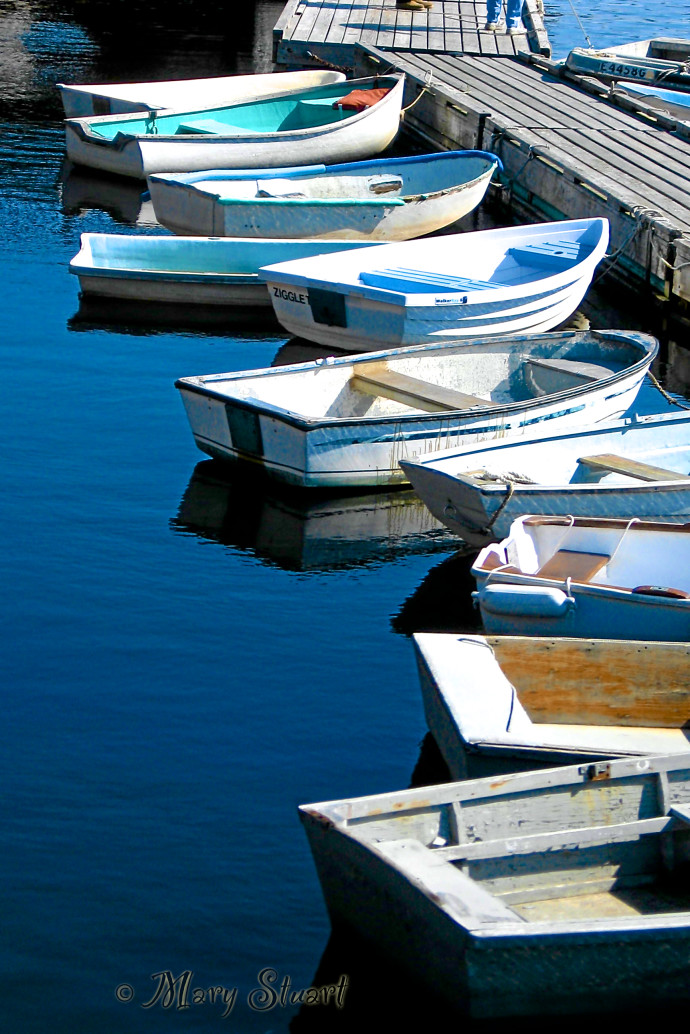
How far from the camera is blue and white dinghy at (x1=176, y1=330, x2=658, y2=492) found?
9156 mm

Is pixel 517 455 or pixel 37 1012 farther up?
pixel 517 455

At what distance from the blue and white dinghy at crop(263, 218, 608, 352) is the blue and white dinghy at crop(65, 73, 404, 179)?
229 inches

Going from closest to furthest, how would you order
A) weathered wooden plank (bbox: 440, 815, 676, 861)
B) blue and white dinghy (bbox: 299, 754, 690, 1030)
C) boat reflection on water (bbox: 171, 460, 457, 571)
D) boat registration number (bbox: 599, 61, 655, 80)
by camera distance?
blue and white dinghy (bbox: 299, 754, 690, 1030)
weathered wooden plank (bbox: 440, 815, 676, 861)
boat reflection on water (bbox: 171, 460, 457, 571)
boat registration number (bbox: 599, 61, 655, 80)

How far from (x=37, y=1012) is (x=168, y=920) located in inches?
27.0

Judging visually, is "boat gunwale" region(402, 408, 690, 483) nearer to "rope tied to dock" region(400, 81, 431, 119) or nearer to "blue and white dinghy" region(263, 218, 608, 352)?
"blue and white dinghy" region(263, 218, 608, 352)

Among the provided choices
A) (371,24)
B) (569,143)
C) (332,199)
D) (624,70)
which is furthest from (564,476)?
(371,24)

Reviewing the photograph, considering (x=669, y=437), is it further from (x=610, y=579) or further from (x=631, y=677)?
(x=631, y=677)

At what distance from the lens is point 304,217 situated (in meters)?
14.3

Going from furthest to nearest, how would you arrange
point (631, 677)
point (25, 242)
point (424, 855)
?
point (25, 242) → point (631, 677) → point (424, 855)

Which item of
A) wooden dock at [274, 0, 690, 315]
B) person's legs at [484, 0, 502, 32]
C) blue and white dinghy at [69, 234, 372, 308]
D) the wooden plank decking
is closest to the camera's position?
blue and white dinghy at [69, 234, 372, 308]

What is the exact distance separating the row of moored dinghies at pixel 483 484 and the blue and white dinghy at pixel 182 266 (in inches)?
1.1

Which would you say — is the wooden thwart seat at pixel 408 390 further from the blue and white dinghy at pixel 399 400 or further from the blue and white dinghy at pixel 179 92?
the blue and white dinghy at pixel 179 92

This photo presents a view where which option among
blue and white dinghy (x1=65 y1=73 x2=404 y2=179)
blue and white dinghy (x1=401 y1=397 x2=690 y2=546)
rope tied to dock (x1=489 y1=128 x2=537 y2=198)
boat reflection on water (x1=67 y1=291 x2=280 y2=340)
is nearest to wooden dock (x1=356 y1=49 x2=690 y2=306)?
rope tied to dock (x1=489 y1=128 x2=537 y2=198)

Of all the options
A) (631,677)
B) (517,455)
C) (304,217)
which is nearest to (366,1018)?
(631,677)
